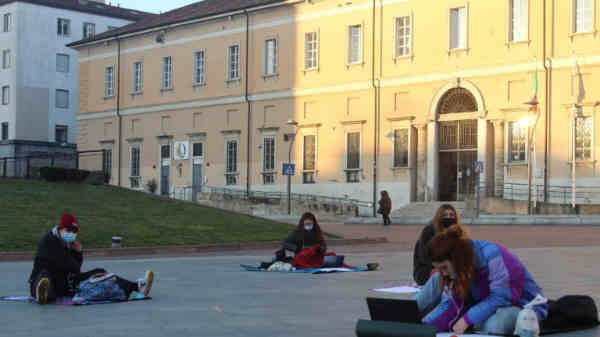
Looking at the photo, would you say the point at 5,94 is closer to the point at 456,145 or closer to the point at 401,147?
the point at 401,147

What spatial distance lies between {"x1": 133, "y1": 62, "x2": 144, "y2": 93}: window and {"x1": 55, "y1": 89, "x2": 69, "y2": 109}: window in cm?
2137

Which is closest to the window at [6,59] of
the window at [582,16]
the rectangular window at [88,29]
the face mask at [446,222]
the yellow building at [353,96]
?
the rectangular window at [88,29]

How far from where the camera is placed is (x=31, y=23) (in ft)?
268

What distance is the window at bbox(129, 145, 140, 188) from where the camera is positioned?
6362 cm

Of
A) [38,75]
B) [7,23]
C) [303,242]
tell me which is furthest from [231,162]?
[303,242]

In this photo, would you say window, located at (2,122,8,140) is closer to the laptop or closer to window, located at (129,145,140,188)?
window, located at (129,145,140,188)

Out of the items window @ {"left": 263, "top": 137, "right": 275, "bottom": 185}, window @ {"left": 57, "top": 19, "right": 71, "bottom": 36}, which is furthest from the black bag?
window @ {"left": 57, "top": 19, "right": 71, "bottom": 36}

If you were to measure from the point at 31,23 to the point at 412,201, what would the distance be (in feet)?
147

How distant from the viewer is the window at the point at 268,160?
55.4 m

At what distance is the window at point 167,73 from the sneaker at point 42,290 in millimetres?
50797

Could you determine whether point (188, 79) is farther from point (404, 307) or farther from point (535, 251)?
point (404, 307)

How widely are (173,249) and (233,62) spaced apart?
33259 mm

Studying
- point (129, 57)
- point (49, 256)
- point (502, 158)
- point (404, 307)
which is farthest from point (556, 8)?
point (404, 307)

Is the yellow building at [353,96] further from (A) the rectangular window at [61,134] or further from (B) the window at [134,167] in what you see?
(A) the rectangular window at [61,134]
